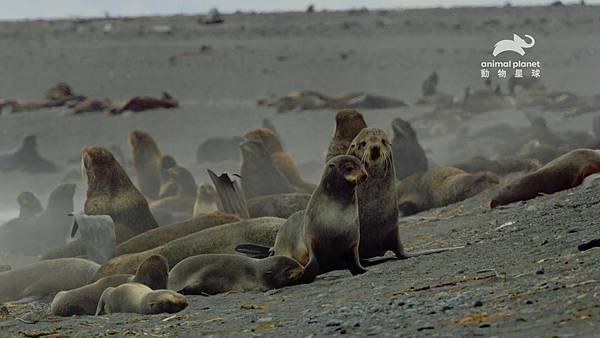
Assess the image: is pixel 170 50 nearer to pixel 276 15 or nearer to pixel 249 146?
pixel 276 15

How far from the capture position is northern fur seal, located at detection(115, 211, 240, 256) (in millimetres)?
8391

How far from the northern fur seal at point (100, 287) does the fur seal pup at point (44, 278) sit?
2.64 feet

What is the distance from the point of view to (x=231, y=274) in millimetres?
6832

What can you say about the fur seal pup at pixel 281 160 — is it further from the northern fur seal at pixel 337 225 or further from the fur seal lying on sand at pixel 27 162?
the fur seal lying on sand at pixel 27 162

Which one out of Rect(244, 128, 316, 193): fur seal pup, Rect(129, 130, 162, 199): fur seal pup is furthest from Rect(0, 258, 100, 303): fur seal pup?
Rect(129, 130, 162, 199): fur seal pup

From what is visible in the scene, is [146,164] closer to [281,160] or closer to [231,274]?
[281,160]

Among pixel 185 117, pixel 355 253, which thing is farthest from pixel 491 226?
pixel 185 117

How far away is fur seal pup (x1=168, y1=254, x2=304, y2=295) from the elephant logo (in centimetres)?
1907

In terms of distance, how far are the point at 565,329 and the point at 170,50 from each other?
84.2 feet

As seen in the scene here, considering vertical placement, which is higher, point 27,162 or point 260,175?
point 27,162

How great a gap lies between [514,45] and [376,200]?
20005mm

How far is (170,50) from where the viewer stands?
29.2 meters

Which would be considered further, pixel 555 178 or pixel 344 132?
pixel 555 178

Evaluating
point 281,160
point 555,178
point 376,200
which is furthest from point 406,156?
point 376,200
